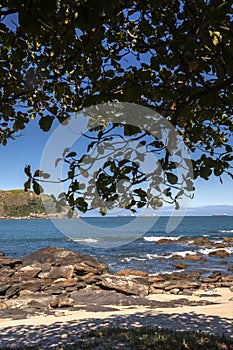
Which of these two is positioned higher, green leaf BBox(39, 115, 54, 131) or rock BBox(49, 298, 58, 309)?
green leaf BBox(39, 115, 54, 131)

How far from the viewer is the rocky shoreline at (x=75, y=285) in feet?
63.1

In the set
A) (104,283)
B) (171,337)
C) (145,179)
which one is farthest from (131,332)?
(104,283)

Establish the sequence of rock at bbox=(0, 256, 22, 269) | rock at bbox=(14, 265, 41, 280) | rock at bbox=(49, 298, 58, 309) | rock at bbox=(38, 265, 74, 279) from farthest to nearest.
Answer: rock at bbox=(0, 256, 22, 269) < rock at bbox=(14, 265, 41, 280) < rock at bbox=(38, 265, 74, 279) < rock at bbox=(49, 298, 58, 309)

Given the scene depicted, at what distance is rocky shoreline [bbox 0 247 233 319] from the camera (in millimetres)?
19219

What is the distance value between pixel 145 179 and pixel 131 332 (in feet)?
23.4

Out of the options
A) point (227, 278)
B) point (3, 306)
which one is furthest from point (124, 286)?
point (227, 278)

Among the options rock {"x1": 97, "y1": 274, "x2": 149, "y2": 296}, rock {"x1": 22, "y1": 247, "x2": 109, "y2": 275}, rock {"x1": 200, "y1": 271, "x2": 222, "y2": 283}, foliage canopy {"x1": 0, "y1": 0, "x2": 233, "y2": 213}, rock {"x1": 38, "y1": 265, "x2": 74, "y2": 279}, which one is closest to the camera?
foliage canopy {"x1": 0, "y1": 0, "x2": 233, "y2": 213}

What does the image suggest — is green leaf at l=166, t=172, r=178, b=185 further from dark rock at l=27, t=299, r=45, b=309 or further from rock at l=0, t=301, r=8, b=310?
rock at l=0, t=301, r=8, b=310

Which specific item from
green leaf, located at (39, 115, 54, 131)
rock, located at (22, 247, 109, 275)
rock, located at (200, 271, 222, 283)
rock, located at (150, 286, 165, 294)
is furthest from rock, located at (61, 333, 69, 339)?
rock, located at (200, 271, 222, 283)

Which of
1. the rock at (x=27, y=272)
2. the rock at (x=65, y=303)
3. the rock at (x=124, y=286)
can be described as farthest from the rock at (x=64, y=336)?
the rock at (x=27, y=272)

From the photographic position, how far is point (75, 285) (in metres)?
25.0

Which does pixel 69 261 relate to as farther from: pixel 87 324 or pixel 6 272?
pixel 87 324

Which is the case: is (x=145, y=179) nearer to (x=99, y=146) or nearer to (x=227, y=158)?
(x=99, y=146)

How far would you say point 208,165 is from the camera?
3961 millimetres
